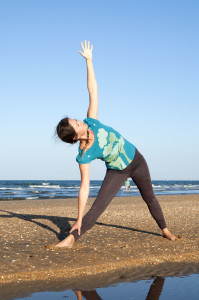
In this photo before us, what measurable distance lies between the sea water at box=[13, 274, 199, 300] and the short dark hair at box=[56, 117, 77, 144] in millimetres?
1955

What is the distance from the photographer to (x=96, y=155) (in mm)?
5312

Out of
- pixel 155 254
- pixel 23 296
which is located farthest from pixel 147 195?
pixel 23 296

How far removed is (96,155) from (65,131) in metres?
0.64

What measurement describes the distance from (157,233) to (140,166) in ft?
7.33

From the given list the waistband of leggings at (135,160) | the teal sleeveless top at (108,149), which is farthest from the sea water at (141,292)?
the waistband of leggings at (135,160)

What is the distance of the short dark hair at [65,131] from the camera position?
4.95 metres

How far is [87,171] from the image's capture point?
530 centimetres

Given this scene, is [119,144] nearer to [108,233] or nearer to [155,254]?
[155,254]

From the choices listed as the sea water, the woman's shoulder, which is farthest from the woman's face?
the sea water

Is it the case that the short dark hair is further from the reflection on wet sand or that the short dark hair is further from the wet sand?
the reflection on wet sand

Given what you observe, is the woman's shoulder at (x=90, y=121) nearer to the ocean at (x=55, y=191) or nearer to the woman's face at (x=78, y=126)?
the woman's face at (x=78, y=126)

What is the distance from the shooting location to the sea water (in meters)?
3.87

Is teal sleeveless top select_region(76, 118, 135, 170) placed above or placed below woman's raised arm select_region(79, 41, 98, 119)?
below

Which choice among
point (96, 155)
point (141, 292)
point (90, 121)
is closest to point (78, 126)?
point (90, 121)
